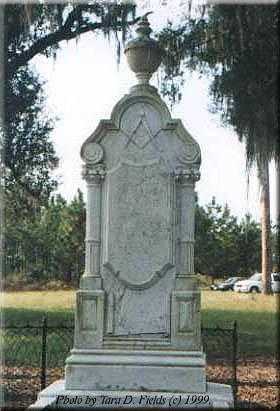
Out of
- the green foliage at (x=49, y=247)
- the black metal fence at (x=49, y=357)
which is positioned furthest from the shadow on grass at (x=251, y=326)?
the green foliage at (x=49, y=247)

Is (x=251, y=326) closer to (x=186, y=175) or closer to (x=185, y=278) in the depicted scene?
(x=185, y=278)

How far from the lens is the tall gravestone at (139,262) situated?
5.86m

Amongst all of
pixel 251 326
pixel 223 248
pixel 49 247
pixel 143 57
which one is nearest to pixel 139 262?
pixel 143 57

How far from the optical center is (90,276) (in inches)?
239

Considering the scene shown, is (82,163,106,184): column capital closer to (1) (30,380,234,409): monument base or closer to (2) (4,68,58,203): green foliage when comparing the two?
(1) (30,380,234,409): monument base

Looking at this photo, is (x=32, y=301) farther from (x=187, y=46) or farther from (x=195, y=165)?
(x=195, y=165)

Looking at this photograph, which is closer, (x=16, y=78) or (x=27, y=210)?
(x=16, y=78)

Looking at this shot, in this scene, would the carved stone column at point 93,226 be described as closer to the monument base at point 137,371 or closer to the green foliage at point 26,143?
the monument base at point 137,371

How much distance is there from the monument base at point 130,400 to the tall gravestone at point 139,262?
6 centimetres

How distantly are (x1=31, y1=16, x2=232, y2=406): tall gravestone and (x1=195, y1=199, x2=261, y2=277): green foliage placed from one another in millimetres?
33066

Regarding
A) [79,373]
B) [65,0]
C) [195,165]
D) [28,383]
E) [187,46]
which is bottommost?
[28,383]

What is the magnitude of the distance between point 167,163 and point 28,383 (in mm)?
4318

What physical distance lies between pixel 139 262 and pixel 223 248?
113ft

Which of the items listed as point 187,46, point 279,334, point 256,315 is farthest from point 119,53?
point 256,315
